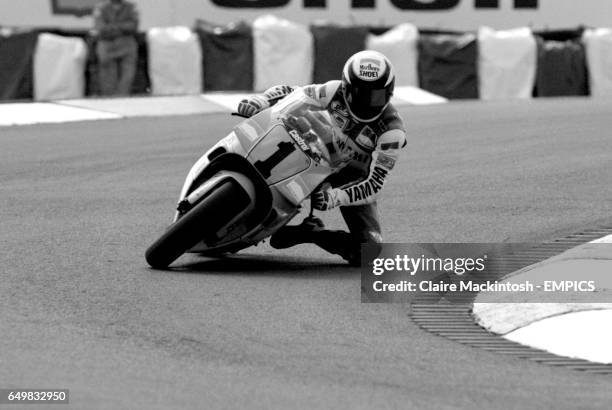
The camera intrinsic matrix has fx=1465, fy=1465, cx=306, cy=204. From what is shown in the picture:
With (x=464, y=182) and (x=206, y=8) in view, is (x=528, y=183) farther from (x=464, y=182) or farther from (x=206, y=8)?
(x=206, y=8)

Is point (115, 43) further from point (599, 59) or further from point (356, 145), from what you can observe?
point (356, 145)

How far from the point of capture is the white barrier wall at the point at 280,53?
19.8 meters

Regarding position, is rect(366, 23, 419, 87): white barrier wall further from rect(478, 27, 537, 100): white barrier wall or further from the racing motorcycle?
the racing motorcycle

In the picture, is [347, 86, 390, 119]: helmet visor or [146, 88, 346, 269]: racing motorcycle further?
[347, 86, 390, 119]: helmet visor

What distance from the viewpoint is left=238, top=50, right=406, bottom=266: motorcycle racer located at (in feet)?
27.5

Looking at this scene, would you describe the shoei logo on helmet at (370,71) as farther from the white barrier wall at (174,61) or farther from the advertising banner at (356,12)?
the advertising banner at (356,12)

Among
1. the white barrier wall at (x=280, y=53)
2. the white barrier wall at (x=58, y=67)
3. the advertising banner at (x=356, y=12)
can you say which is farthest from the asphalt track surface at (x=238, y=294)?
the white barrier wall at (x=280, y=53)

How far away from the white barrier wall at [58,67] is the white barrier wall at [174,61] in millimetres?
1006

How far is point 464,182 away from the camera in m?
12.5

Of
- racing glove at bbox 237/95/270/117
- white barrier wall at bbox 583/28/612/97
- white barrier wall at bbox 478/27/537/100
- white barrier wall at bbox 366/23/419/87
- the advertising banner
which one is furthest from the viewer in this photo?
white barrier wall at bbox 583/28/612/97

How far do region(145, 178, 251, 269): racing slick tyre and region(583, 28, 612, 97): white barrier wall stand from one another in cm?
1383

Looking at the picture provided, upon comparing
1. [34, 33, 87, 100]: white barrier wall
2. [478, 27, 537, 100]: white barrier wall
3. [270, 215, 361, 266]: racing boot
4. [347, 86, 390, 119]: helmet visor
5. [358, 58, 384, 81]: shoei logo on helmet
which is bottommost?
[478, 27, 537, 100]: white barrier wall

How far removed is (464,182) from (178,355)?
21.6ft

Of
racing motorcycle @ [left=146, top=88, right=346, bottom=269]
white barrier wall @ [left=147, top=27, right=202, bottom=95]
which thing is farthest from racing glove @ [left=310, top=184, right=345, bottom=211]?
white barrier wall @ [left=147, top=27, right=202, bottom=95]
